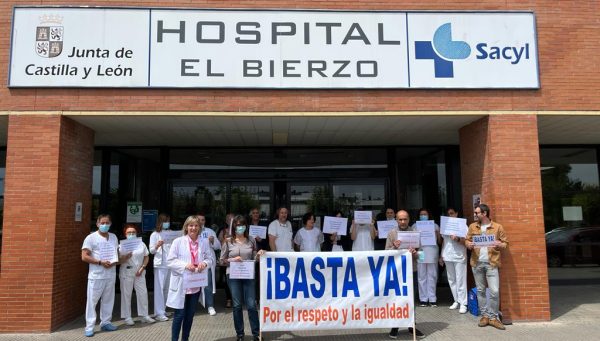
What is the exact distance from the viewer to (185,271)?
5652 millimetres

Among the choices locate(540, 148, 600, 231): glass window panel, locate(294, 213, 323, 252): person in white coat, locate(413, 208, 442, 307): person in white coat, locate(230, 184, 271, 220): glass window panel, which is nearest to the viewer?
locate(294, 213, 323, 252): person in white coat

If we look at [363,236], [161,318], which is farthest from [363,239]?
[161,318]

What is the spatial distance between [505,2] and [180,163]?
7.41m

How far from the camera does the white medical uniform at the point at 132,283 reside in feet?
24.4

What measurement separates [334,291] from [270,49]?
13.1 ft

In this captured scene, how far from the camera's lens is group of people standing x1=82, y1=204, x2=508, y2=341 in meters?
5.80

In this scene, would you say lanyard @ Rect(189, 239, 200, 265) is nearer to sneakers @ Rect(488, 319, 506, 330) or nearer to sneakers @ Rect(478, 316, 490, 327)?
sneakers @ Rect(478, 316, 490, 327)

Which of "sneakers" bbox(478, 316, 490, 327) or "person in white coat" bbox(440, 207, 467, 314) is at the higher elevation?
"person in white coat" bbox(440, 207, 467, 314)

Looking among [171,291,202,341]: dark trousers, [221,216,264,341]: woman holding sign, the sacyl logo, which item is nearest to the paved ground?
[221,216,264,341]: woman holding sign

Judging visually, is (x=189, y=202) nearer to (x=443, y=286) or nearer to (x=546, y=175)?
(x=443, y=286)

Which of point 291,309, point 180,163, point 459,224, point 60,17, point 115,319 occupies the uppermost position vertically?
point 60,17

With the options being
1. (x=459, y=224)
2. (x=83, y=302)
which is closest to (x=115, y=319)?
(x=83, y=302)

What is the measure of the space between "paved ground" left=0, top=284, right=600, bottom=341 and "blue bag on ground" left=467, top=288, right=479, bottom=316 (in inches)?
5.1

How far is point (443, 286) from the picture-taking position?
1045 cm
